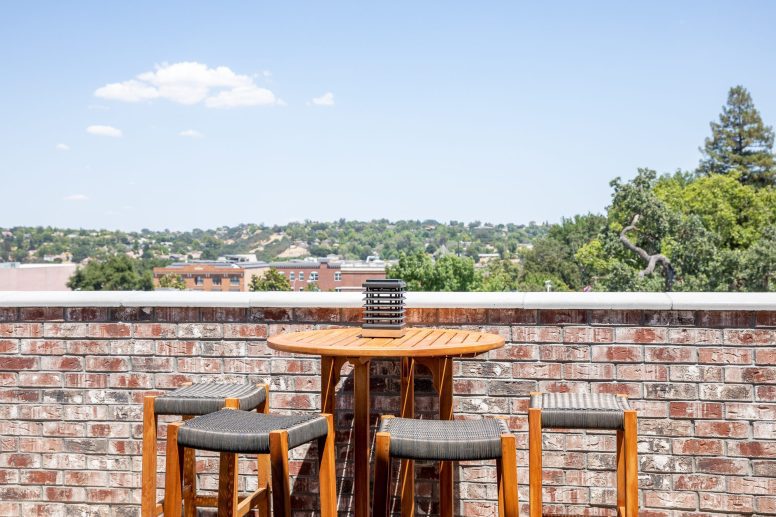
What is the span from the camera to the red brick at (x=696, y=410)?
11.5 feet

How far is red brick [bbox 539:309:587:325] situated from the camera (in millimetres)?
3568

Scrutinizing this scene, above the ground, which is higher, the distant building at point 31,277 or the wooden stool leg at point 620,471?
the wooden stool leg at point 620,471

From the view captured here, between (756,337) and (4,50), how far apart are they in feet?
246

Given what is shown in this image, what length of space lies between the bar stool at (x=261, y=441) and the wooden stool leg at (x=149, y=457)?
430mm

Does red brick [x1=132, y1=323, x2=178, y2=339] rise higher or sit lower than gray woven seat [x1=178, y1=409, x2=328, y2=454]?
higher

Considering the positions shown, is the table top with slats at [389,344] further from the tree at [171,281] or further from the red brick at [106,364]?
the tree at [171,281]

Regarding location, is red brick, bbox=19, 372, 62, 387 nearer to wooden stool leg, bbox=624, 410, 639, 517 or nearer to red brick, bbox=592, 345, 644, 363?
red brick, bbox=592, 345, 644, 363

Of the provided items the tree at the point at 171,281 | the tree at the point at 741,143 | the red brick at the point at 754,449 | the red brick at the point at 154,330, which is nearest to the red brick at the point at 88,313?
the red brick at the point at 154,330

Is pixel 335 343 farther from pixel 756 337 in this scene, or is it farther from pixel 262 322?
pixel 756 337

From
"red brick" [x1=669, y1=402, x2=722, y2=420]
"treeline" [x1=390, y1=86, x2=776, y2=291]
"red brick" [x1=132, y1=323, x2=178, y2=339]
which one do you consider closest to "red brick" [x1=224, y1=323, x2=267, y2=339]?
"red brick" [x1=132, y1=323, x2=178, y2=339]

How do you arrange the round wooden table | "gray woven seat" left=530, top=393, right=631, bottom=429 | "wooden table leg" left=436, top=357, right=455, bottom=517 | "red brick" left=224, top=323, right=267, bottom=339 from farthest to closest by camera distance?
"red brick" left=224, top=323, right=267, bottom=339, "wooden table leg" left=436, top=357, right=455, bottom=517, the round wooden table, "gray woven seat" left=530, top=393, right=631, bottom=429

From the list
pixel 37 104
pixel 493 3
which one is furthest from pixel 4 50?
pixel 493 3

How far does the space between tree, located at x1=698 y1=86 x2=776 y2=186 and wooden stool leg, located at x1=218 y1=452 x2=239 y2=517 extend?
156ft

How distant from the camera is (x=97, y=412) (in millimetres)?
3938
